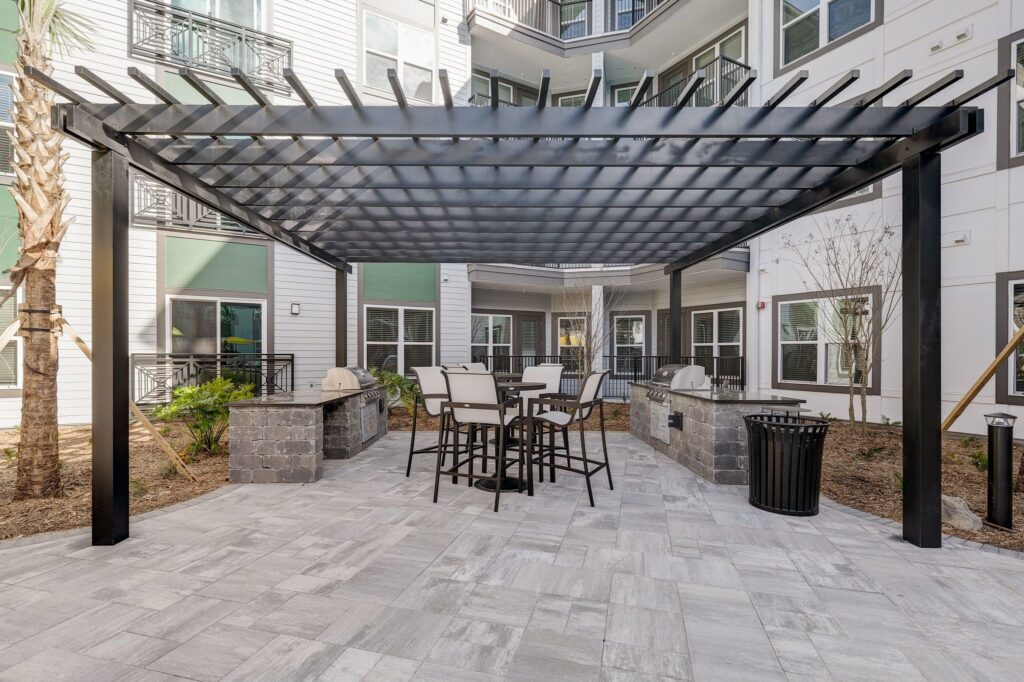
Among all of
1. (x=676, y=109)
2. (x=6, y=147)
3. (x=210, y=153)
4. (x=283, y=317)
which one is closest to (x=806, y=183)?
(x=676, y=109)

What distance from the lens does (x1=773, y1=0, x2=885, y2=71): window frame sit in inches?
322

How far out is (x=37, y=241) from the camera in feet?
13.0

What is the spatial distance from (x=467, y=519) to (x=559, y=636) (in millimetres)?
1638

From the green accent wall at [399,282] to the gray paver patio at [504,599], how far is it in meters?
7.23

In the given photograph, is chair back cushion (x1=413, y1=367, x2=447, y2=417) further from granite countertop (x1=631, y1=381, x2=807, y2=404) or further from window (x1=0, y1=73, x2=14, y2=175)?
window (x1=0, y1=73, x2=14, y2=175)

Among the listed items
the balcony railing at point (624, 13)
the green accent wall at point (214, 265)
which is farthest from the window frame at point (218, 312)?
the balcony railing at point (624, 13)

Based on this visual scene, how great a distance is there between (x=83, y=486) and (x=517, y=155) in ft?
16.2

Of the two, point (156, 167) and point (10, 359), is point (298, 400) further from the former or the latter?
point (10, 359)

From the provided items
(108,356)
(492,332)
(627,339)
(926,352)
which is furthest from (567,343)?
(108,356)

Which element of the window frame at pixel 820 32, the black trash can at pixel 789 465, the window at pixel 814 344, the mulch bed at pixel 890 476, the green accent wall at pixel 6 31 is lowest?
the mulch bed at pixel 890 476

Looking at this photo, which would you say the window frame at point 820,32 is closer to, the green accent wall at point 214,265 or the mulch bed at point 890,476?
the mulch bed at point 890,476

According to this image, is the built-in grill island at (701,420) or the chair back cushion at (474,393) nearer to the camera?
the chair back cushion at (474,393)

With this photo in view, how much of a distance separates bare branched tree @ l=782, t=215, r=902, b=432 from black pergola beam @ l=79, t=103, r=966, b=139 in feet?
16.6

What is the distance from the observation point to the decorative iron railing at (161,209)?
28.2 feet
